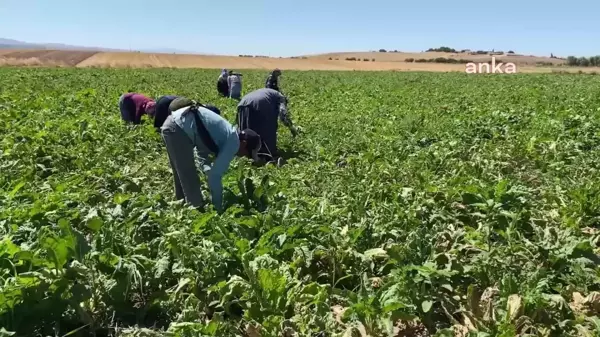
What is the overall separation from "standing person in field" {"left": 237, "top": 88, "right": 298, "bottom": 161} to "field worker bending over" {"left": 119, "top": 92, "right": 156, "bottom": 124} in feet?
5.22

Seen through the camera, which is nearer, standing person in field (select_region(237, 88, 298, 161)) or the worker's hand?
standing person in field (select_region(237, 88, 298, 161))

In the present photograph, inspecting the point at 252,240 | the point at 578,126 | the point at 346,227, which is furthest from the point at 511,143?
the point at 252,240

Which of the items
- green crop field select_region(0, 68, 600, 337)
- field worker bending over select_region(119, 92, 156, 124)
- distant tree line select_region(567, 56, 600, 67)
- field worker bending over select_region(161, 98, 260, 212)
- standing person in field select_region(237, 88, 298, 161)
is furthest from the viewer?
distant tree line select_region(567, 56, 600, 67)

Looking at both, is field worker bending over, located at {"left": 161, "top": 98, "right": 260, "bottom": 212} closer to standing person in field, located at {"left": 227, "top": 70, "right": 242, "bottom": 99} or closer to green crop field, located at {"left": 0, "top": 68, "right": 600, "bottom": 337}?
green crop field, located at {"left": 0, "top": 68, "right": 600, "bottom": 337}

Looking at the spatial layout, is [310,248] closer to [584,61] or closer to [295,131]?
[295,131]

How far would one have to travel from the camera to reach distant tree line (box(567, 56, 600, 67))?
70375 mm

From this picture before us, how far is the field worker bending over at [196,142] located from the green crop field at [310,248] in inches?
10.1

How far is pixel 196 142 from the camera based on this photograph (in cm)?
499

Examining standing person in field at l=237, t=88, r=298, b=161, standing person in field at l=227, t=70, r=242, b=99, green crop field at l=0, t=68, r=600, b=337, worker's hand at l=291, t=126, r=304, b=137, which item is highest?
standing person in field at l=227, t=70, r=242, b=99

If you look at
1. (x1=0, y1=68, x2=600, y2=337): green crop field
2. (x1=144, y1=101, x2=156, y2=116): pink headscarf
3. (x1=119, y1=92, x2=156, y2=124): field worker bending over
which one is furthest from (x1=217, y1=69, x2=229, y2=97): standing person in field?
(x1=0, y1=68, x2=600, y2=337): green crop field

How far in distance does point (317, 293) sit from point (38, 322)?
5.29 feet

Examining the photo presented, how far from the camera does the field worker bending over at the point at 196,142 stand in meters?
4.85

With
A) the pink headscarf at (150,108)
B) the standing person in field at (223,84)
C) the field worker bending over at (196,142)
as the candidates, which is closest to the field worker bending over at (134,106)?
the pink headscarf at (150,108)

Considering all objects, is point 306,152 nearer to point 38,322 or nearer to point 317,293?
point 317,293
